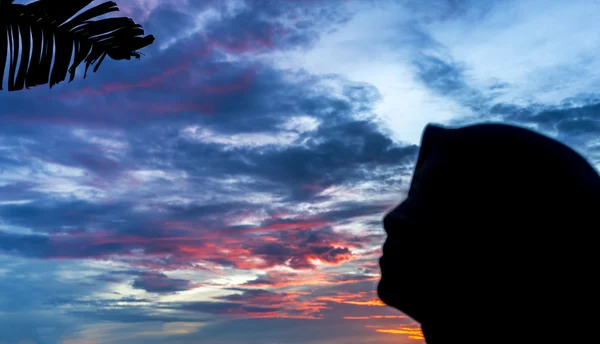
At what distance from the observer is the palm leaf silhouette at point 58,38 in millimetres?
5071

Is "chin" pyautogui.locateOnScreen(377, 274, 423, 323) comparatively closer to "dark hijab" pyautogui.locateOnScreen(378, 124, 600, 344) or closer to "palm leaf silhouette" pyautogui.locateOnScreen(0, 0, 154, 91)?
"dark hijab" pyautogui.locateOnScreen(378, 124, 600, 344)

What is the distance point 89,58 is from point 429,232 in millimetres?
5058

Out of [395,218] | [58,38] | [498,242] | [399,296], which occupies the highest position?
[58,38]

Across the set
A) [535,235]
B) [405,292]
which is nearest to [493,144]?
[535,235]

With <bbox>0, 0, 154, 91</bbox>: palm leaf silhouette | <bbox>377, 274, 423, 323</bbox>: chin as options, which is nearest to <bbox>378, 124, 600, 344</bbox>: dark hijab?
<bbox>377, 274, 423, 323</bbox>: chin

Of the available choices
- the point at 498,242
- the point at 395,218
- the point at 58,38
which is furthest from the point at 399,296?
the point at 58,38

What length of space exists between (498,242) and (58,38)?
5.12 metres

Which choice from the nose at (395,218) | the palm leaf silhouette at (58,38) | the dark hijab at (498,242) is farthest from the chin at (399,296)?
the palm leaf silhouette at (58,38)

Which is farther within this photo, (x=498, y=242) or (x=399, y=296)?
(x=399, y=296)

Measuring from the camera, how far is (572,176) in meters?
1.87

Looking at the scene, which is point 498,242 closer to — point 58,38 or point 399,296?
point 399,296

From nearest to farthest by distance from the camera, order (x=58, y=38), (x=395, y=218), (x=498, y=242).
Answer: (x=498, y=242)
(x=395, y=218)
(x=58, y=38)

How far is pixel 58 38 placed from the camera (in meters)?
5.49

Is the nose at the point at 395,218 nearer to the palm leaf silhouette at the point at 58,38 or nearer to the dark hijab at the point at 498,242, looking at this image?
the dark hijab at the point at 498,242
